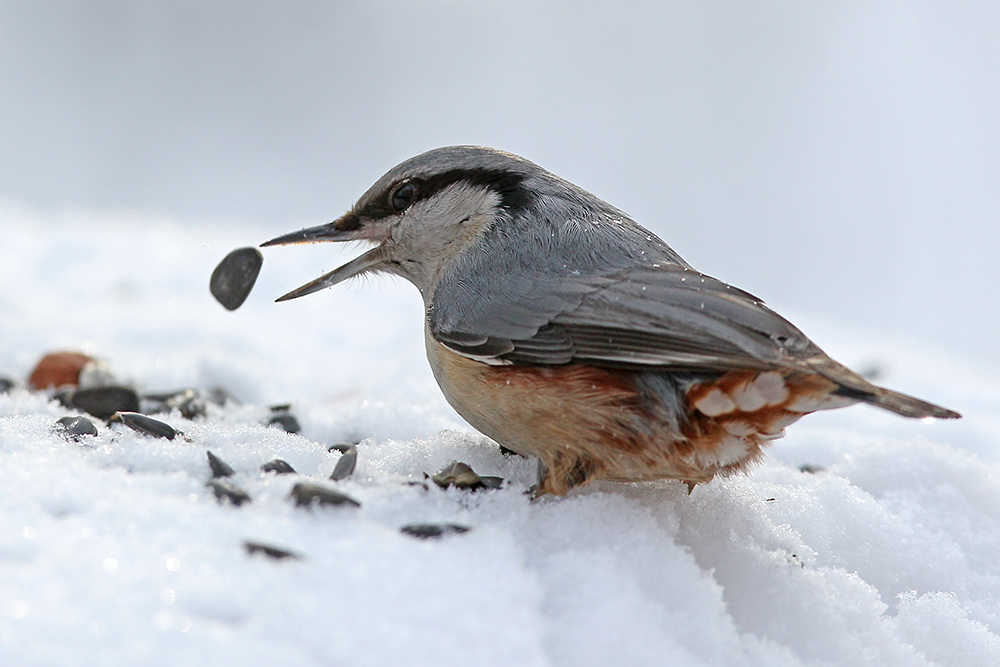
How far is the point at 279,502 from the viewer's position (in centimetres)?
167

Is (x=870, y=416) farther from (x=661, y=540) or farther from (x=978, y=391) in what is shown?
(x=661, y=540)

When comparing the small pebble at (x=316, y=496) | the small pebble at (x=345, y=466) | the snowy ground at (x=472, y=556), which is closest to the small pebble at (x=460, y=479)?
the snowy ground at (x=472, y=556)

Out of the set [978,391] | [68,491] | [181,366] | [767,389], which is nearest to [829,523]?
[767,389]

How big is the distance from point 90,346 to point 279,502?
2576 millimetres

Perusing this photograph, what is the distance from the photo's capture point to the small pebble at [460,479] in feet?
6.31

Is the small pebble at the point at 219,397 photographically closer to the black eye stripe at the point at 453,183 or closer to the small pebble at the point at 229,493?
the black eye stripe at the point at 453,183

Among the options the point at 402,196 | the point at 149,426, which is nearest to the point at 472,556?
the point at 149,426

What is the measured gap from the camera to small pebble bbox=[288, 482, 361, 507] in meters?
1.65

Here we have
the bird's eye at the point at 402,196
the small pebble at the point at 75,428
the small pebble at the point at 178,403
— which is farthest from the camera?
the small pebble at the point at 178,403

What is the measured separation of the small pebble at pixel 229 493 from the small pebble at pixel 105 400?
4.07 ft

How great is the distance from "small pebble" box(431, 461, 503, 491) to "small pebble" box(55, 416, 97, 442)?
863 mm

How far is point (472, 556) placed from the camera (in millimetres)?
1539

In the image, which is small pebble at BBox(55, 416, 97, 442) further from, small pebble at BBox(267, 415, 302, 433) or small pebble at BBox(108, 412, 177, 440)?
small pebble at BBox(267, 415, 302, 433)

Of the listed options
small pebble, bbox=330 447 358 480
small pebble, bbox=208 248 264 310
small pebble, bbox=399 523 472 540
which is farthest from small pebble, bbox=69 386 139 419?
small pebble, bbox=399 523 472 540
